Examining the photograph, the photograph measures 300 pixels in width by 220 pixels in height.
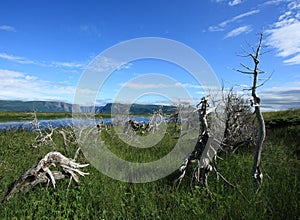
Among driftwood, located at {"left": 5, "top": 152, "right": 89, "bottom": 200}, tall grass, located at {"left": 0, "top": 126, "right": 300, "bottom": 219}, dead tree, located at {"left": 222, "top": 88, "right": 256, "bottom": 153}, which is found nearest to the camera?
tall grass, located at {"left": 0, "top": 126, "right": 300, "bottom": 219}

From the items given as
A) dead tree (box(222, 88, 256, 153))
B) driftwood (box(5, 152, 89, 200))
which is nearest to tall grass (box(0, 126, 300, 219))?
driftwood (box(5, 152, 89, 200))

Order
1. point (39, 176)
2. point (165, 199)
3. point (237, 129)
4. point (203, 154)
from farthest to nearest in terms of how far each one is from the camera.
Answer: point (237, 129)
point (39, 176)
point (203, 154)
point (165, 199)

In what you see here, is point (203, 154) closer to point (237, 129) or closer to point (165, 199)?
point (165, 199)

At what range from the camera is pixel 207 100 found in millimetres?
5812

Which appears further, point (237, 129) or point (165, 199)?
point (237, 129)

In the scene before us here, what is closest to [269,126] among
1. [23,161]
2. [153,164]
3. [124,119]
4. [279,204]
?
[124,119]

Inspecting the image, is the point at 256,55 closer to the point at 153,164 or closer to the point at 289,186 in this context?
the point at 289,186

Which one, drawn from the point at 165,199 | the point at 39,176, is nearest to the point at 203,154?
the point at 165,199

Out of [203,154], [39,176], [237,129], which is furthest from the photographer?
[237,129]

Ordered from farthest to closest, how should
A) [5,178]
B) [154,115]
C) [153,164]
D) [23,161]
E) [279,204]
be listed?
1. [154,115]
2. [23,161]
3. [153,164]
4. [5,178]
5. [279,204]

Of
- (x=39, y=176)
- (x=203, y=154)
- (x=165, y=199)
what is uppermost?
(x=203, y=154)

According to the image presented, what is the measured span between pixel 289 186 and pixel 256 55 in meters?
3.24

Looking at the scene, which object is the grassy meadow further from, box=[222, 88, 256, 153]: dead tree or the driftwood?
box=[222, 88, 256, 153]: dead tree

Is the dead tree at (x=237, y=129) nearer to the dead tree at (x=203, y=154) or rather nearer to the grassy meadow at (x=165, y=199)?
the grassy meadow at (x=165, y=199)
